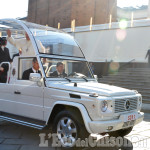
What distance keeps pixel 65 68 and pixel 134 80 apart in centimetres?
979

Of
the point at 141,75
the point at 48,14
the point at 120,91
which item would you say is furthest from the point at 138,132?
the point at 48,14

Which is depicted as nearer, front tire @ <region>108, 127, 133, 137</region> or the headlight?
the headlight

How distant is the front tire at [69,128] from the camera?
4079mm

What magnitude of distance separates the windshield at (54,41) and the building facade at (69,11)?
2976 cm

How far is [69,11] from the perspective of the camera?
1394 inches

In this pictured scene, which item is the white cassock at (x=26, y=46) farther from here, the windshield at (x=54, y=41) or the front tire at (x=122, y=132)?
the front tire at (x=122, y=132)

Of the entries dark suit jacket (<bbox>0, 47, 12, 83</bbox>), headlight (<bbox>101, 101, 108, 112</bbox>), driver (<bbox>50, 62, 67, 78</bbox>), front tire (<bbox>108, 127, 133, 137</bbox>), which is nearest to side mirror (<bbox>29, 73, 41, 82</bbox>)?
driver (<bbox>50, 62, 67, 78</bbox>)

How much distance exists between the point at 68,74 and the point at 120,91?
4.76 feet

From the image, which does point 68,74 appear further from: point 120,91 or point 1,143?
point 1,143

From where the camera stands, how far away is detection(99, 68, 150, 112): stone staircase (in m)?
12.8

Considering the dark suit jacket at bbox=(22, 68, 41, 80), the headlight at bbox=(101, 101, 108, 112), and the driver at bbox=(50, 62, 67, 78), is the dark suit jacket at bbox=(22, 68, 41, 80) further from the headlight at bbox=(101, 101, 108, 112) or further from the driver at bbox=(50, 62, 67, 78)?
the headlight at bbox=(101, 101, 108, 112)

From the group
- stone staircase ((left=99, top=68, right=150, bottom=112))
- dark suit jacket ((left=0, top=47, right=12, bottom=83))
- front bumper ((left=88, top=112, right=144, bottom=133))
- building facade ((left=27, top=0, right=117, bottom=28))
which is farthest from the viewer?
building facade ((left=27, top=0, right=117, bottom=28))

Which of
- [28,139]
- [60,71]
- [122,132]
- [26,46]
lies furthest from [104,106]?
[26,46]

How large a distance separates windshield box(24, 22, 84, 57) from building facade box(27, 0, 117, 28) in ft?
97.6
